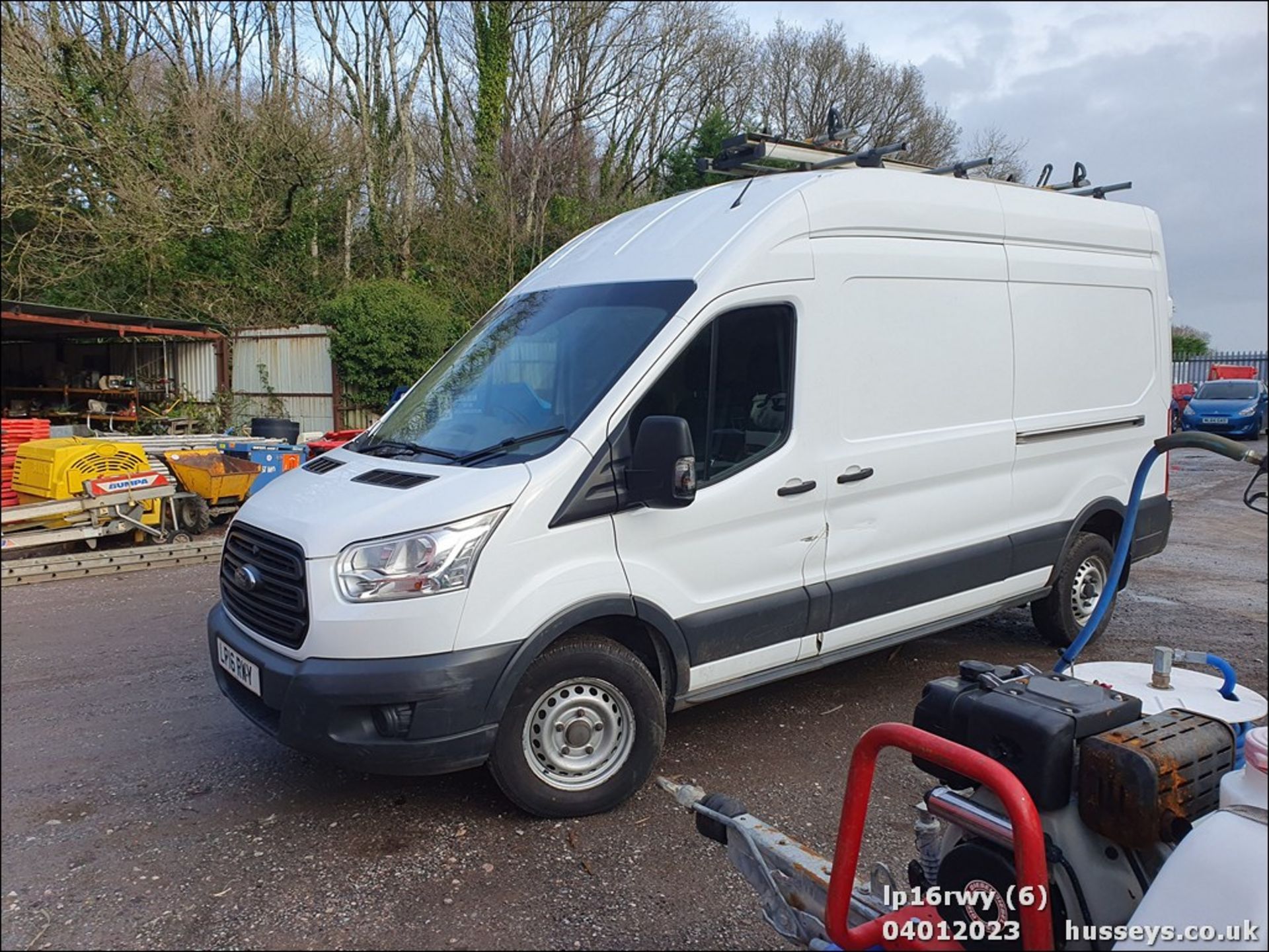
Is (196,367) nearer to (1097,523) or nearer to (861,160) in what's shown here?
(861,160)

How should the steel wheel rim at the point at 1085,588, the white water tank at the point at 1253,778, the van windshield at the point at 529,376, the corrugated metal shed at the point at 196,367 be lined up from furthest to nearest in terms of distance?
the corrugated metal shed at the point at 196,367 < the steel wheel rim at the point at 1085,588 < the van windshield at the point at 529,376 < the white water tank at the point at 1253,778

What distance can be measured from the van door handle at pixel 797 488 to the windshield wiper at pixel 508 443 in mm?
1105

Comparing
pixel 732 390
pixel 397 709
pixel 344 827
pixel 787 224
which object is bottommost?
pixel 344 827

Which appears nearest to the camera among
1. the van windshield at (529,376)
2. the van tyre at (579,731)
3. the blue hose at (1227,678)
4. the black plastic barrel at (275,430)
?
the blue hose at (1227,678)

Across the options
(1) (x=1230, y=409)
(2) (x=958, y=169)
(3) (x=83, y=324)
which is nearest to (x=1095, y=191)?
(2) (x=958, y=169)

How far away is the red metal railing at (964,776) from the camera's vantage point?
2117 mm

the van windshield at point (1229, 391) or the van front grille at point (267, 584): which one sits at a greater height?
the van windshield at point (1229, 391)

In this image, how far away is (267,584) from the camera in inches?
152

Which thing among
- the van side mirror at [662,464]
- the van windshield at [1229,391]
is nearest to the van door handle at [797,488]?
the van side mirror at [662,464]

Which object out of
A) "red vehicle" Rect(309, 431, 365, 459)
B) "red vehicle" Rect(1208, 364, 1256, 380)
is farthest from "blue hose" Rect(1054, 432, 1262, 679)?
"red vehicle" Rect(1208, 364, 1256, 380)

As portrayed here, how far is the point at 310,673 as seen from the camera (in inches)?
140

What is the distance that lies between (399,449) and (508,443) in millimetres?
680

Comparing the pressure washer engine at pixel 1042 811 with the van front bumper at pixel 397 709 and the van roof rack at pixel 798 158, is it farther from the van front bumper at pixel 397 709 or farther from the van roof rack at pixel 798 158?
the van roof rack at pixel 798 158

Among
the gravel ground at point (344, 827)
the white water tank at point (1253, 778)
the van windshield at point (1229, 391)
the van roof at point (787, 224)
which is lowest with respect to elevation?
the gravel ground at point (344, 827)
